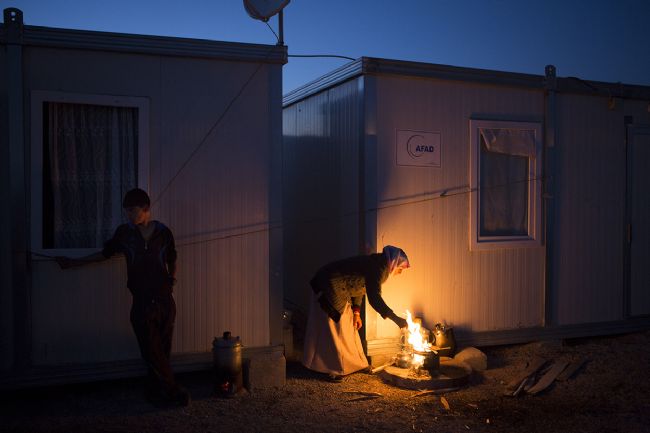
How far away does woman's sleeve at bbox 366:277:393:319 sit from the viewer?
20.3 feet

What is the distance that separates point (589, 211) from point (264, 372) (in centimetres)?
481

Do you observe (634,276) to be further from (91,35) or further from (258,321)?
(91,35)

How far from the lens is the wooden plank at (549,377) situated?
6.30m

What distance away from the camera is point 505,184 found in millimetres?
7801

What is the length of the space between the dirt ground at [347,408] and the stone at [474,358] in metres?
0.10

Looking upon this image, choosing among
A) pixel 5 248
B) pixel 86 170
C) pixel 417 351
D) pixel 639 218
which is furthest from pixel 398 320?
pixel 639 218

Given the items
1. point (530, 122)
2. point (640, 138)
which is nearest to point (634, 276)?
point (640, 138)

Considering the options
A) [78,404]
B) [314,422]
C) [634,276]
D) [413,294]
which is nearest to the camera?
[314,422]

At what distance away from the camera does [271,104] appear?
6.51m

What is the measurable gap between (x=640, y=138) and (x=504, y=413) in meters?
4.84

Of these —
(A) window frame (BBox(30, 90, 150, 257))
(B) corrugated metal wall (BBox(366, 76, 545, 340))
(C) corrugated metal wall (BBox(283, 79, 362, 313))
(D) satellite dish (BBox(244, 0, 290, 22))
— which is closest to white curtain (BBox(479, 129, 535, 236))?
(B) corrugated metal wall (BBox(366, 76, 545, 340))

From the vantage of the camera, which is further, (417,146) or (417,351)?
(417,146)

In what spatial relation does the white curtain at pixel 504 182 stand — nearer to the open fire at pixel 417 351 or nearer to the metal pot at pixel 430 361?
the open fire at pixel 417 351

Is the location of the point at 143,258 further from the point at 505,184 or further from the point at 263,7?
the point at 505,184
